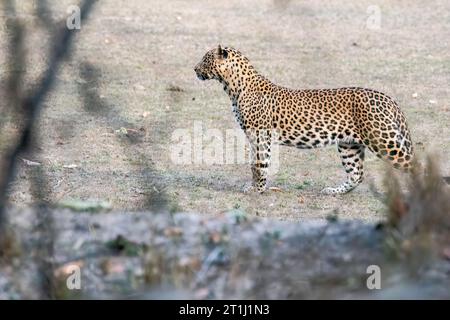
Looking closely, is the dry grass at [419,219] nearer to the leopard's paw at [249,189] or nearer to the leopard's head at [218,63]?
the leopard's paw at [249,189]

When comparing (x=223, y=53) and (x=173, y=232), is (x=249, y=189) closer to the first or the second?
(x=223, y=53)

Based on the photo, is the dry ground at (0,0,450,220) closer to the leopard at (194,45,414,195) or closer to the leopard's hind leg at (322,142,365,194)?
the leopard's hind leg at (322,142,365,194)

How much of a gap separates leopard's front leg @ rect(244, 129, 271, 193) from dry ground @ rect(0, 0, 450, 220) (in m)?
0.17

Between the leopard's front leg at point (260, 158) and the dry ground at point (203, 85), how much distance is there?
17cm

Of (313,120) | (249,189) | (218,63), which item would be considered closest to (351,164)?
(313,120)

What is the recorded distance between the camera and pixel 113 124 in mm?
14094

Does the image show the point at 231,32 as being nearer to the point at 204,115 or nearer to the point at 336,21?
the point at 336,21

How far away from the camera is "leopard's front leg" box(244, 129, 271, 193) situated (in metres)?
11.3

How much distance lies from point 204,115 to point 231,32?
199 inches

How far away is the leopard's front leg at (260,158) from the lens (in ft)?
36.9

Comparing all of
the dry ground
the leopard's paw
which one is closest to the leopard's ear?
the dry ground

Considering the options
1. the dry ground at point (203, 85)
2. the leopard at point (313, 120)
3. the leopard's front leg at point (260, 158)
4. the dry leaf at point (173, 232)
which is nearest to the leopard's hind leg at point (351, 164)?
the leopard at point (313, 120)
